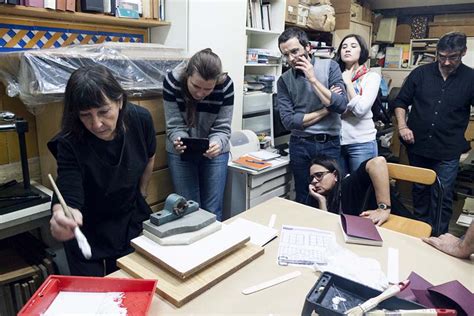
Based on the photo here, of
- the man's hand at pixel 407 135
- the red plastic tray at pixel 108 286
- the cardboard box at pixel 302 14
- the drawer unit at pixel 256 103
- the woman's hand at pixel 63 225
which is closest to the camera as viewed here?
the red plastic tray at pixel 108 286

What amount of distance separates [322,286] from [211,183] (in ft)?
4.19

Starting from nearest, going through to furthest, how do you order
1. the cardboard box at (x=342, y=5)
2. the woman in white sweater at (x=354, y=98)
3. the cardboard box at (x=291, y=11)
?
the woman in white sweater at (x=354, y=98) < the cardboard box at (x=291, y=11) < the cardboard box at (x=342, y=5)

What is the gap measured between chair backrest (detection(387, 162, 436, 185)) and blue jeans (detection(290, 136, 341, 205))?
38 centimetres

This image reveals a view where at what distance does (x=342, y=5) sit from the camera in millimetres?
3986

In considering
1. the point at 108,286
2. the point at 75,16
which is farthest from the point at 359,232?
the point at 75,16

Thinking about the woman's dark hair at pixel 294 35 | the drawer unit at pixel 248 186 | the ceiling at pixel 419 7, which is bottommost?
the drawer unit at pixel 248 186

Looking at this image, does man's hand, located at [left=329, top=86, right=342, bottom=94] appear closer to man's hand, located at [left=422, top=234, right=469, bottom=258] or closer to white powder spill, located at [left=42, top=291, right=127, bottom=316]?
man's hand, located at [left=422, top=234, right=469, bottom=258]

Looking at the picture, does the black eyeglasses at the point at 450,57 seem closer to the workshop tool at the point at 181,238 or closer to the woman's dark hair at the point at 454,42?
the woman's dark hair at the point at 454,42

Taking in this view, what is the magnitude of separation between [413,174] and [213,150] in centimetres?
107

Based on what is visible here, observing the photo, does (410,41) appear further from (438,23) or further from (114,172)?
(114,172)

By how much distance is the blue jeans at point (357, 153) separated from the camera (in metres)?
2.32

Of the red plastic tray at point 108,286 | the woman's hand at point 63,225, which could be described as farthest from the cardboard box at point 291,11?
the red plastic tray at point 108,286

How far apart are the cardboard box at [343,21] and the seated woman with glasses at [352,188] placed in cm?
253

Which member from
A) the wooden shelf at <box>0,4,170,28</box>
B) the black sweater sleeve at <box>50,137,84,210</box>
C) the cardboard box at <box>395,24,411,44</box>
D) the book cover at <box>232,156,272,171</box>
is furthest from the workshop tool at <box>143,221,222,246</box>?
the cardboard box at <box>395,24,411,44</box>
